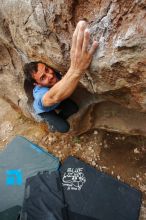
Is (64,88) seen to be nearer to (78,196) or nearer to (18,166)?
(78,196)

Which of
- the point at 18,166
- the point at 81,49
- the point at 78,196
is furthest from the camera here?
the point at 18,166

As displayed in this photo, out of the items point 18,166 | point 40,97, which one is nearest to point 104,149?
point 18,166

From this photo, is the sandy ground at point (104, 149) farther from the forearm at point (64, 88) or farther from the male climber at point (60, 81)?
the forearm at point (64, 88)

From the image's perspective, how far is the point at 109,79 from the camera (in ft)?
7.72

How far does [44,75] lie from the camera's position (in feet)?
9.38

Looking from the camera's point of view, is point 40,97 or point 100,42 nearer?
point 100,42

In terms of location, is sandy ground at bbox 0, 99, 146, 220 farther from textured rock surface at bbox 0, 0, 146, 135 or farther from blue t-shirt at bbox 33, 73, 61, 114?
blue t-shirt at bbox 33, 73, 61, 114

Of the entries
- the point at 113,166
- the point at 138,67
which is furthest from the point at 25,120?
the point at 138,67

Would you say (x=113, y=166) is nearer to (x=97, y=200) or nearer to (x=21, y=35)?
(x=97, y=200)

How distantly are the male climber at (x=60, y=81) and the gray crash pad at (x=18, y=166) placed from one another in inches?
34.2

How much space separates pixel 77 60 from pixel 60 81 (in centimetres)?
30

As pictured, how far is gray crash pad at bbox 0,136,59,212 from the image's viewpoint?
12.7ft

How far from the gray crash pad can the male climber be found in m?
0.87

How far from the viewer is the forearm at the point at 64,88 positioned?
2301mm
